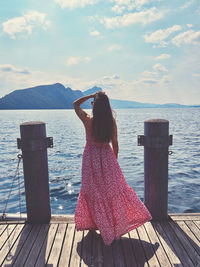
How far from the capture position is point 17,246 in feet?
10.9

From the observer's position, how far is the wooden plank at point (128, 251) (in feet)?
9.52

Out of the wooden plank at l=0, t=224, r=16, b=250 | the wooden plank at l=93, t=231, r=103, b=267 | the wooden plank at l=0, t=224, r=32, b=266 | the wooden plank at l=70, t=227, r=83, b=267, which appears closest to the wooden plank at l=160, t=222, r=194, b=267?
the wooden plank at l=93, t=231, r=103, b=267

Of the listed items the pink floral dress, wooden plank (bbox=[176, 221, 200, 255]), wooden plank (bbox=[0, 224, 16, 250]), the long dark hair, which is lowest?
wooden plank (bbox=[0, 224, 16, 250])

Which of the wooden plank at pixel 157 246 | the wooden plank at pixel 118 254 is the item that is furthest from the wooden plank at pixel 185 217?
the wooden plank at pixel 118 254

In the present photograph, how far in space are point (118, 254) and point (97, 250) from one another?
0.96ft

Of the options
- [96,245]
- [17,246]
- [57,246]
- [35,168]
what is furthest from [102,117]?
[17,246]

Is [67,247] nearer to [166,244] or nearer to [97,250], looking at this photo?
[97,250]

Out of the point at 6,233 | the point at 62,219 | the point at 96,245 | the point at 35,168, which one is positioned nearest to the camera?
the point at 96,245

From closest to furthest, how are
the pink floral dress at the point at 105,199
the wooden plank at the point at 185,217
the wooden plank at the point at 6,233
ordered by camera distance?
the pink floral dress at the point at 105,199 < the wooden plank at the point at 6,233 < the wooden plank at the point at 185,217

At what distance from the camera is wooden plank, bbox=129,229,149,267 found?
289 centimetres

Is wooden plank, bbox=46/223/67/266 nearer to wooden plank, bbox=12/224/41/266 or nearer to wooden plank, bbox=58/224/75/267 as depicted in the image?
wooden plank, bbox=58/224/75/267

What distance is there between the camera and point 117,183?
3418 millimetres

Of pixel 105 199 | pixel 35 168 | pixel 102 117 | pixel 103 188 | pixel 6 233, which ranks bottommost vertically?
pixel 6 233

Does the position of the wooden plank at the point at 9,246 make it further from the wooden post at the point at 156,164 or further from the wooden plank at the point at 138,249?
the wooden post at the point at 156,164
